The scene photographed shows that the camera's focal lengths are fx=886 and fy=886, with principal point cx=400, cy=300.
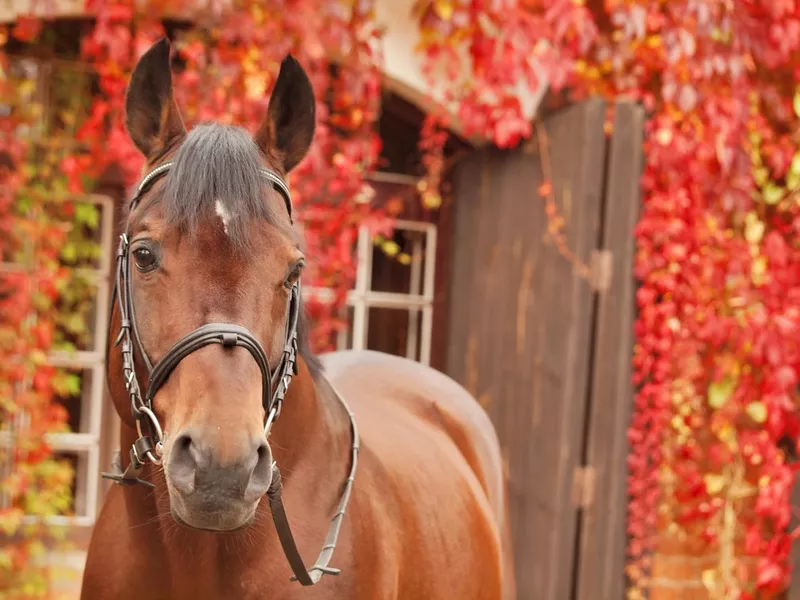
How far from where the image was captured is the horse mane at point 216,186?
1.55 metres


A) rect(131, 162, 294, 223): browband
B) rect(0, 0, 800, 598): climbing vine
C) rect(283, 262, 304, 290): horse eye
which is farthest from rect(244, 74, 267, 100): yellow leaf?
rect(283, 262, 304, 290): horse eye

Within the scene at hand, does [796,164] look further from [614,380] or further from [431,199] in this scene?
[431,199]

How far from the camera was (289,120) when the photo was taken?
1.88 meters

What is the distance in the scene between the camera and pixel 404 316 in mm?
4977

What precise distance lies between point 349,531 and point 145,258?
0.70 m

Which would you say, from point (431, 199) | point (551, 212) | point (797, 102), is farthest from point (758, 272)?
point (431, 199)

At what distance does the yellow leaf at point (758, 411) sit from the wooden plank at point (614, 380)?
1.93 ft

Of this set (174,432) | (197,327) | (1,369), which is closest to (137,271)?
(197,327)

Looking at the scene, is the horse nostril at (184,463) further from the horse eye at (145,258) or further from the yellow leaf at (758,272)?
the yellow leaf at (758,272)

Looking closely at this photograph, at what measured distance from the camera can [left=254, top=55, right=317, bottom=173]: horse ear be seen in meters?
1.84

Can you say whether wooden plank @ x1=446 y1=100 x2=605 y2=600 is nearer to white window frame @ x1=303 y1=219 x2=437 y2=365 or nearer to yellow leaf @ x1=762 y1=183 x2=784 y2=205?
white window frame @ x1=303 y1=219 x2=437 y2=365

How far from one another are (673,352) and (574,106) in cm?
117

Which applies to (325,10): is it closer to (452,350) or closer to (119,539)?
(452,350)

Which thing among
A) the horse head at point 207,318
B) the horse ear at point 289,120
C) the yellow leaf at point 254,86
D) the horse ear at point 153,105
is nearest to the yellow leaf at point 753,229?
the yellow leaf at point 254,86
